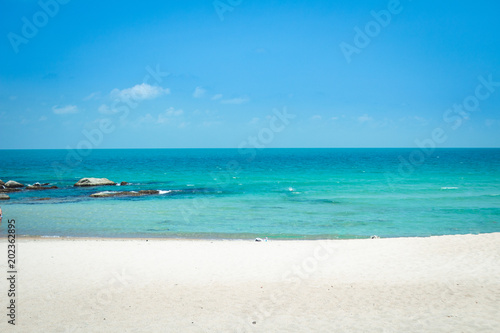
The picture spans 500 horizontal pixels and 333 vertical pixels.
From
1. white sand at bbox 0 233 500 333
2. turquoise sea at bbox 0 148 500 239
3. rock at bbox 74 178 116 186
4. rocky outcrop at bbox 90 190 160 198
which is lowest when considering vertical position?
white sand at bbox 0 233 500 333

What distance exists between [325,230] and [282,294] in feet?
38.4

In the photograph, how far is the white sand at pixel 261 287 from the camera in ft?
26.0

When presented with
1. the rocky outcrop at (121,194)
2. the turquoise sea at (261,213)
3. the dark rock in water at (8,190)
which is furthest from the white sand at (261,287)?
the dark rock in water at (8,190)

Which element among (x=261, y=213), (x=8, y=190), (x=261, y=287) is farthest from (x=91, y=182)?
(x=261, y=287)

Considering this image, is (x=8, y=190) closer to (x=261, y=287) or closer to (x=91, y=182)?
(x=91, y=182)

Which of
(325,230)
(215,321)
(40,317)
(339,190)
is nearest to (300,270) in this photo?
(215,321)

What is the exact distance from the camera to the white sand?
7926mm

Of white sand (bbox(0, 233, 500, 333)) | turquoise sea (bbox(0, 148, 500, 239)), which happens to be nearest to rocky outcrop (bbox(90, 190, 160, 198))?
turquoise sea (bbox(0, 148, 500, 239))

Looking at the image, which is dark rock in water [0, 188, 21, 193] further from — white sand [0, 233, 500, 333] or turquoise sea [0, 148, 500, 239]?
white sand [0, 233, 500, 333]

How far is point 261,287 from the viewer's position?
33.2 feet

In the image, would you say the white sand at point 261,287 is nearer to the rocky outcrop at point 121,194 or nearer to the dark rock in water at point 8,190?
the rocky outcrop at point 121,194

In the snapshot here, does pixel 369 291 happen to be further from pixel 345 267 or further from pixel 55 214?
pixel 55 214

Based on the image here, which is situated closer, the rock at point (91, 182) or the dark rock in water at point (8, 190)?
the dark rock in water at point (8, 190)

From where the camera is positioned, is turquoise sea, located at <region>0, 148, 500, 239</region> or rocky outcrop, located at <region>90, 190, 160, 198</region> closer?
turquoise sea, located at <region>0, 148, 500, 239</region>
